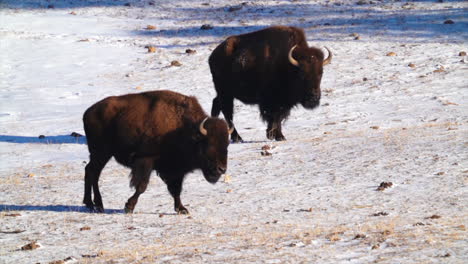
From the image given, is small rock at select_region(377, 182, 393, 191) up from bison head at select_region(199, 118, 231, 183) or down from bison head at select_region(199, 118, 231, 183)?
down

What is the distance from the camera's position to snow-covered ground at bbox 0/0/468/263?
271 inches

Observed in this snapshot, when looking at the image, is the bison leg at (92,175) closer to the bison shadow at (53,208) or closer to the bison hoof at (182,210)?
the bison shadow at (53,208)

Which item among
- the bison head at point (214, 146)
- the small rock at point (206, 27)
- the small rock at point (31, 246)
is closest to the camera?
the small rock at point (31, 246)

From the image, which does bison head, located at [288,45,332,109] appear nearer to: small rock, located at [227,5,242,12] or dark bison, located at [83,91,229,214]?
dark bison, located at [83,91,229,214]

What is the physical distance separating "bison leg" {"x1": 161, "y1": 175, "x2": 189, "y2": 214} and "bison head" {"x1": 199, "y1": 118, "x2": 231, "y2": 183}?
0.44 metres

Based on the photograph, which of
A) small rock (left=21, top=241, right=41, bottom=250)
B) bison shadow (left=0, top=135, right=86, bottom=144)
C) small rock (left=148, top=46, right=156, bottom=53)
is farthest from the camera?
small rock (left=148, top=46, right=156, bottom=53)

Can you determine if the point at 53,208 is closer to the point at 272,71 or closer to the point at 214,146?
the point at 214,146

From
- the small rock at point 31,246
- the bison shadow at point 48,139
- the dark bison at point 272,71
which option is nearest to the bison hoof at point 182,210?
the small rock at point 31,246

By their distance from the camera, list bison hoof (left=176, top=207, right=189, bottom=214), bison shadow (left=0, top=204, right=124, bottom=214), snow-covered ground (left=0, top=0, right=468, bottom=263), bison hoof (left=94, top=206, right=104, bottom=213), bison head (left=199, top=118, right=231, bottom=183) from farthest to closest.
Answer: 1. bison shadow (left=0, top=204, right=124, bottom=214)
2. bison hoof (left=94, top=206, right=104, bottom=213)
3. bison hoof (left=176, top=207, right=189, bottom=214)
4. bison head (left=199, top=118, right=231, bottom=183)
5. snow-covered ground (left=0, top=0, right=468, bottom=263)

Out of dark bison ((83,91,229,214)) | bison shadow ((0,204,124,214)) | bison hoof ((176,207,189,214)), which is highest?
dark bison ((83,91,229,214))

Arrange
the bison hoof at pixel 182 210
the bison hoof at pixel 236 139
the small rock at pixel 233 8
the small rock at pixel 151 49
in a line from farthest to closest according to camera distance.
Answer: the small rock at pixel 233 8, the small rock at pixel 151 49, the bison hoof at pixel 236 139, the bison hoof at pixel 182 210

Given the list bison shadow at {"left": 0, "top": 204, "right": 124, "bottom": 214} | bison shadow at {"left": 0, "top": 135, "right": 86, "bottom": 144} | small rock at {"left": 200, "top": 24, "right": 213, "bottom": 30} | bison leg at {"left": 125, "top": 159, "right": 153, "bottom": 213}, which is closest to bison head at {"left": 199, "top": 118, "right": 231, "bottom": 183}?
bison leg at {"left": 125, "top": 159, "right": 153, "bottom": 213}

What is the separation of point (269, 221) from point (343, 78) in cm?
1210

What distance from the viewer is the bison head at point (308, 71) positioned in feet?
43.4
